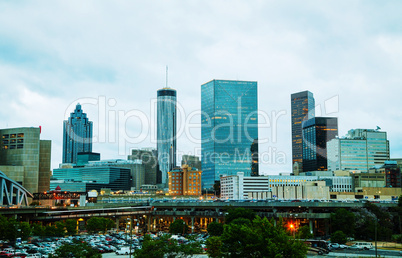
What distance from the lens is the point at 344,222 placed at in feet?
429

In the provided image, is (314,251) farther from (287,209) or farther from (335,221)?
(287,209)

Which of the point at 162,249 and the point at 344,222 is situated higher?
the point at 162,249

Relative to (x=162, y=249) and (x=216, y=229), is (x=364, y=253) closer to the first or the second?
(x=216, y=229)

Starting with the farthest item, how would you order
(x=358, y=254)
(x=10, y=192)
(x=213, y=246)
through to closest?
(x=10, y=192)
(x=358, y=254)
(x=213, y=246)

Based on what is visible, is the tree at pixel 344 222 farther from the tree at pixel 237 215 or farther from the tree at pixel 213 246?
the tree at pixel 213 246

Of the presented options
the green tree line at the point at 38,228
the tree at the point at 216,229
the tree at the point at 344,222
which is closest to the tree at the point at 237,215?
the tree at the point at 216,229

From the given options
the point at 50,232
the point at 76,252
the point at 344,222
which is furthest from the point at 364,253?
the point at 50,232

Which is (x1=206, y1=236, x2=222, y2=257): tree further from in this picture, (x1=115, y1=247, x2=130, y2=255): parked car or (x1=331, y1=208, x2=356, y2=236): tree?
(x1=331, y1=208, x2=356, y2=236): tree

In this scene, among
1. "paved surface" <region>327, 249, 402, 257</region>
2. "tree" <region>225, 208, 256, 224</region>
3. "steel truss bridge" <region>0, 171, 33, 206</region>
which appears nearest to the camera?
"paved surface" <region>327, 249, 402, 257</region>

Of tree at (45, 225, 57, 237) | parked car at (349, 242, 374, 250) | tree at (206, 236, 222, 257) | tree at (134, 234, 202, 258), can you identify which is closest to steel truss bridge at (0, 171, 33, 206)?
tree at (45, 225, 57, 237)

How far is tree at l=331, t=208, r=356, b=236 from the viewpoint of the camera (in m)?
130

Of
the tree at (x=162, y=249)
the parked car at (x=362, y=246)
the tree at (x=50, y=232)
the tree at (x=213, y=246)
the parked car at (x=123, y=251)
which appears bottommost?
the parked car at (x=362, y=246)

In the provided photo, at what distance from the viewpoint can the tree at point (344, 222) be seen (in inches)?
5098

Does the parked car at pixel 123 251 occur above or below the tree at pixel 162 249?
below
